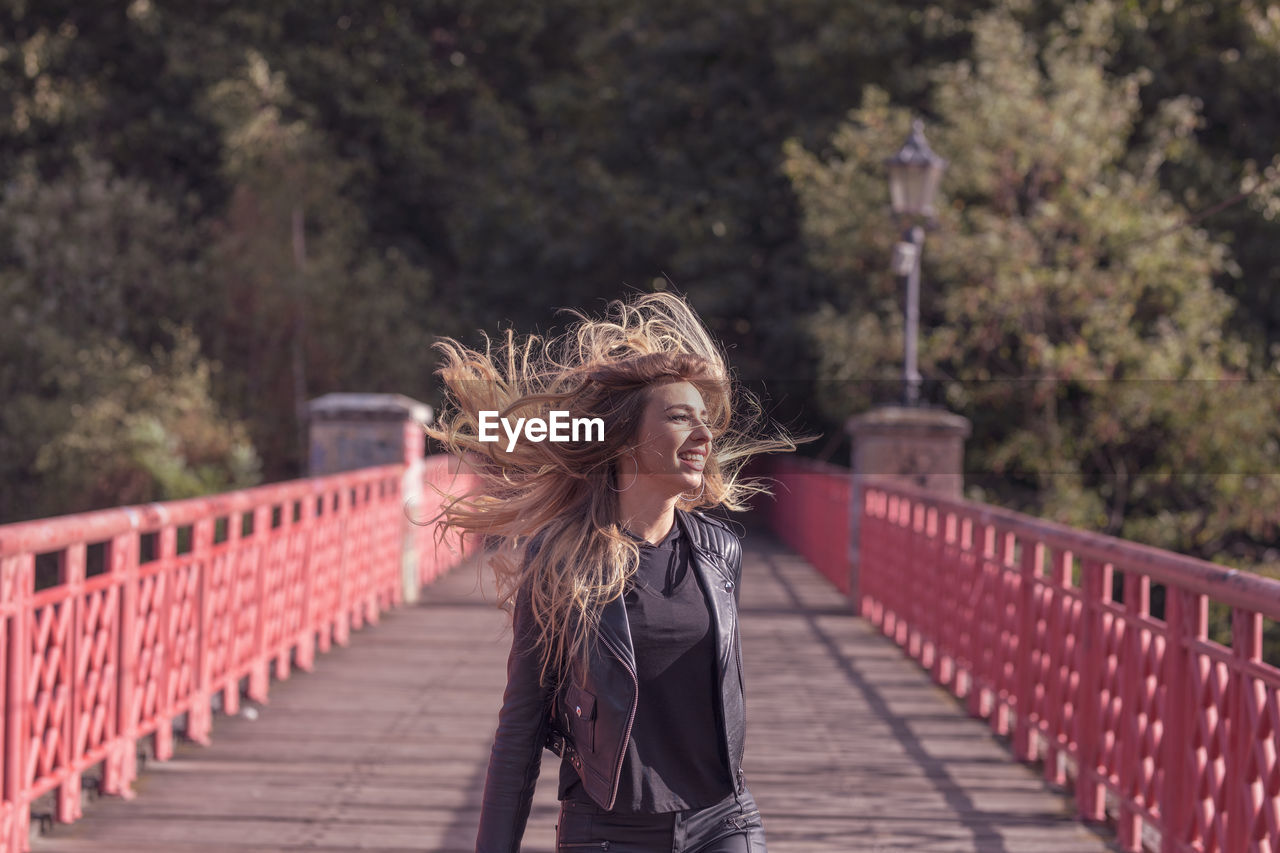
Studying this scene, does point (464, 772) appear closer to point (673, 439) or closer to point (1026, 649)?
→ point (1026, 649)

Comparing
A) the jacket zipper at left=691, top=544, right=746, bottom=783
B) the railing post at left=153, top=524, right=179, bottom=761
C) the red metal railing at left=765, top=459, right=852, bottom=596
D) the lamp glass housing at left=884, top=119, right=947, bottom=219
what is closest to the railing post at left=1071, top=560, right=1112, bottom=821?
the jacket zipper at left=691, top=544, right=746, bottom=783

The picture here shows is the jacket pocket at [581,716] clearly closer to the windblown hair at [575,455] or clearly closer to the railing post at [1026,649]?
the windblown hair at [575,455]

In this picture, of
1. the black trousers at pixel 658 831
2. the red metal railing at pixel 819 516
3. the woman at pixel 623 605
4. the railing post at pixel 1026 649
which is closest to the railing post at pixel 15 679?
the woman at pixel 623 605

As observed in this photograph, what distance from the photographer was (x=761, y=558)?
2050 centimetres

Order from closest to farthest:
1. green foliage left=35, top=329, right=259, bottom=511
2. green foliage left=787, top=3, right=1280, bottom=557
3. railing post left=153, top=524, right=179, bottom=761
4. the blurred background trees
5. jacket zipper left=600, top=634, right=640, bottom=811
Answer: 1. jacket zipper left=600, top=634, right=640, bottom=811
2. railing post left=153, top=524, right=179, bottom=761
3. green foliage left=787, top=3, right=1280, bottom=557
4. the blurred background trees
5. green foliage left=35, top=329, right=259, bottom=511

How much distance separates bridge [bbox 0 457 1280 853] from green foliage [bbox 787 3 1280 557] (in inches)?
397

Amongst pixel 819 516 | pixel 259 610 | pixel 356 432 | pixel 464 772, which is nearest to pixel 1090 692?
pixel 464 772

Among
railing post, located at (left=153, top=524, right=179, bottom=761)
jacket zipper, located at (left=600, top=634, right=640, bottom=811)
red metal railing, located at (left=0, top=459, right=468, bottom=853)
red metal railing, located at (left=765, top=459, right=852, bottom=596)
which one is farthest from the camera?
red metal railing, located at (left=765, top=459, right=852, bottom=596)

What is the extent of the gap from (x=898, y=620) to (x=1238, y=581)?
23.8ft

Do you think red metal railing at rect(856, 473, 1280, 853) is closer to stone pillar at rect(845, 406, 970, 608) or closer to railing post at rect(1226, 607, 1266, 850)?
railing post at rect(1226, 607, 1266, 850)

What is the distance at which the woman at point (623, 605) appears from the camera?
2912 millimetres

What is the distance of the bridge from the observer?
197 inches

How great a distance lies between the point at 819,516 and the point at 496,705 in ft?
32.6

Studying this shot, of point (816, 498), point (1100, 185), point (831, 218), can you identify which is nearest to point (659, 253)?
point (831, 218)
